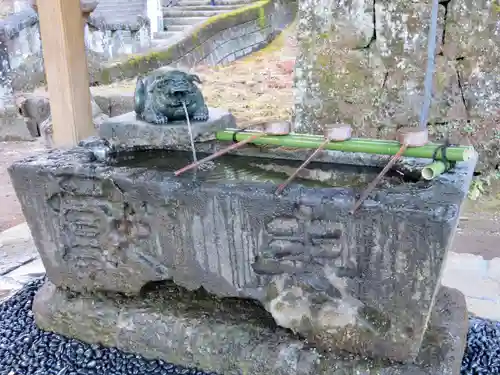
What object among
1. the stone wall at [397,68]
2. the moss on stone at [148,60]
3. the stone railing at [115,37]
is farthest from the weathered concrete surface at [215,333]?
the stone railing at [115,37]

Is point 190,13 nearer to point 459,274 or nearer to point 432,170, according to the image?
point 459,274

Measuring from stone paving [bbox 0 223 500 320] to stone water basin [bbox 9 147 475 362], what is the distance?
103cm

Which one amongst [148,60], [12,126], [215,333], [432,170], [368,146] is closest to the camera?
[432,170]

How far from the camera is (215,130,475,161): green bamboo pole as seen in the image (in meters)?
2.32

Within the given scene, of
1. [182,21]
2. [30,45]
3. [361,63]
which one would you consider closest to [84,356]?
[361,63]

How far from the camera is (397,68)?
4.65 metres

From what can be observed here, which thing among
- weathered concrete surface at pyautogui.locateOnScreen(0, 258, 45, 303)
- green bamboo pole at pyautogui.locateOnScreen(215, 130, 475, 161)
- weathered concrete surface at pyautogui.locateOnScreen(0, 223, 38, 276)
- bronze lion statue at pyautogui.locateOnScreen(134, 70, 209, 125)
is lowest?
weathered concrete surface at pyautogui.locateOnScreen(0, 223, 38, 276)

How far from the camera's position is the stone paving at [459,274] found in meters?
3.19

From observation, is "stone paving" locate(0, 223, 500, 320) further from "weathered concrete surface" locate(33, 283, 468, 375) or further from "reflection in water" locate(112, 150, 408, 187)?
"reflection in water" locate(112, 150, 408, 187)

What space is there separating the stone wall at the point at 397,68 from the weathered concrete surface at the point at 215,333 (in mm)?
2360

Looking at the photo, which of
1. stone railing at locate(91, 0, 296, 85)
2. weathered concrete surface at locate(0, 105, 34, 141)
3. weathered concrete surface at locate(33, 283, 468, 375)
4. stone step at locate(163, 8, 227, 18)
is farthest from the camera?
stone step at locate(163, 8, 227, 18)

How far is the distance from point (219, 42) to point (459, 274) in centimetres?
913

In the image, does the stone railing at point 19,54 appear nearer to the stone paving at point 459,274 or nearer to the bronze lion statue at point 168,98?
the stone paving at point 459,274

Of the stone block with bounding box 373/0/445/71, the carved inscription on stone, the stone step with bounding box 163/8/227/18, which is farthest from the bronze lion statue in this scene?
the stone step with bounding box 163/8/227/18
